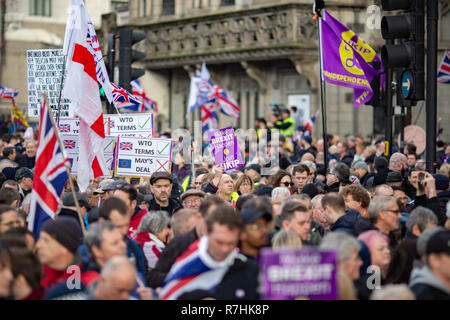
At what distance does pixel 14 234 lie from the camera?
23.9ft

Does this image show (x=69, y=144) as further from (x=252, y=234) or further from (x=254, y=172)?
(x=252, y=234)

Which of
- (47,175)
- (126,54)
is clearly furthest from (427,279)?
(126,54)

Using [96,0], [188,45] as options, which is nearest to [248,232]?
[188,45]

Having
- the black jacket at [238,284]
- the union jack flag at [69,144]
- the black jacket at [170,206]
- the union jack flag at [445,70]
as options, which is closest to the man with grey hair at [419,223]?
the black jacket at [238,284]

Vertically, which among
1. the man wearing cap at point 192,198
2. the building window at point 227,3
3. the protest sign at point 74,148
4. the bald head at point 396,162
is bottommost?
the man wearing cap at point 192,198

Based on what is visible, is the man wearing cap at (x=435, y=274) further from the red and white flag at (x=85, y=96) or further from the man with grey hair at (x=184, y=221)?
the red and white flag at (x=85, y=96)

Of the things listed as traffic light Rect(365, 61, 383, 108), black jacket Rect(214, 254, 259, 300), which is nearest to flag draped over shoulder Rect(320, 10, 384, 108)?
traffic light Rect(365, 61, 383, 108)

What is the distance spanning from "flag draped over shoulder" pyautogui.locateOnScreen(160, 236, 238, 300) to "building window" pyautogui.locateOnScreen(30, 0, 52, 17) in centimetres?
4155

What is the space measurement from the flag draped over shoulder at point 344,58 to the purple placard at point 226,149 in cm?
186

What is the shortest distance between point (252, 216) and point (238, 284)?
0.72 meters

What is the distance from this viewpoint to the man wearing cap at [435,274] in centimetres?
657
